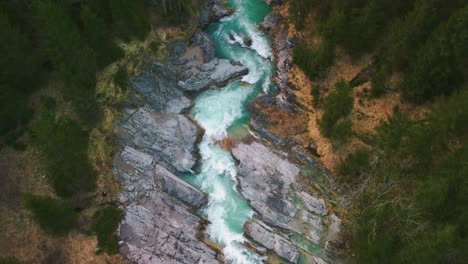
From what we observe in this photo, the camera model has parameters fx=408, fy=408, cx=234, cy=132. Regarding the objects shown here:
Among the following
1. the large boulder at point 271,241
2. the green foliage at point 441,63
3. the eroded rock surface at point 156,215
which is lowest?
the eroded rock surface at point 156,215

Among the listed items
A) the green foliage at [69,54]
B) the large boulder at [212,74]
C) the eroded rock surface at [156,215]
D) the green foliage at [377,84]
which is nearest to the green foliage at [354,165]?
the green foliage at [377,84]

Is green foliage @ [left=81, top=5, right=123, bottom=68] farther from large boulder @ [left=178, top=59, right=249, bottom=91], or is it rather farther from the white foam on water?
the white foam on water

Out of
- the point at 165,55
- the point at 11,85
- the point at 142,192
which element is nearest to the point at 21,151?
the point at 11,85

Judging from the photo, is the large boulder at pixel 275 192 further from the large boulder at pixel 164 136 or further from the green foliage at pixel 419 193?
the large boulder at pixel 164 136

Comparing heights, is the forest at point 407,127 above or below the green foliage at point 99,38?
above

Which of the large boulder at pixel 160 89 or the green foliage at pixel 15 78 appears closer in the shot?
the green foliage at pixel 15 78

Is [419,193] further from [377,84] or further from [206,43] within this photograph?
[206,43]

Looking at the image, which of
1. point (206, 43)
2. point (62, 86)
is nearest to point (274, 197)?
point (206, 43)
